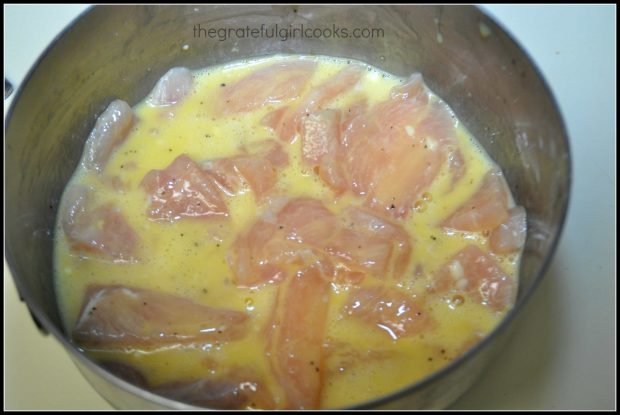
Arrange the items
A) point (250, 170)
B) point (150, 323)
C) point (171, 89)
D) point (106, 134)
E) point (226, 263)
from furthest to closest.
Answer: point (171, 89)
point (106, 134)
point (250, 170)
point (226, 263)
point (150, 323)

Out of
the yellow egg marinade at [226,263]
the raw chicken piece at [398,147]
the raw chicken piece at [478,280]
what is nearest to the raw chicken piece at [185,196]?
the yellow egg marinade at [226,263]

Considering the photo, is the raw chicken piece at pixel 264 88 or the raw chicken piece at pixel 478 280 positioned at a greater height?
the raw chicken piece at pixel 264 88

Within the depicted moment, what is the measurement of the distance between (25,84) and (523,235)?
1.10 meters

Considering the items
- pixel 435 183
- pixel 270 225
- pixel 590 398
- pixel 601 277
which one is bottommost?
pixel 590 398

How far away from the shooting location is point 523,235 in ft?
5.03

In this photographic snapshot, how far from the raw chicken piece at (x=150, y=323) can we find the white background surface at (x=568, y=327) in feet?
0.27

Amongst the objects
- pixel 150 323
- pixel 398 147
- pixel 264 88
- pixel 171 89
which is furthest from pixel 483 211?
pixel 171 89

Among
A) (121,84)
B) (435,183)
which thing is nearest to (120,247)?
(121,84)

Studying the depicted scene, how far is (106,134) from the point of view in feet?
5.76

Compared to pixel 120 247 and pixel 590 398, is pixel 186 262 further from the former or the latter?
pixel 590 398

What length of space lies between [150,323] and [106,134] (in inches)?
22.2

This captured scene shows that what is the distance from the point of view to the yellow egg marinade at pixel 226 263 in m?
1.38

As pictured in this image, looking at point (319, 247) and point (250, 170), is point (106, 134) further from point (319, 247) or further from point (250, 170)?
point (319, 247)

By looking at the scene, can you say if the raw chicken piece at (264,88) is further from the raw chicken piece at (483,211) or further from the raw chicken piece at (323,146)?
the raw chicken piece at (483,211)
